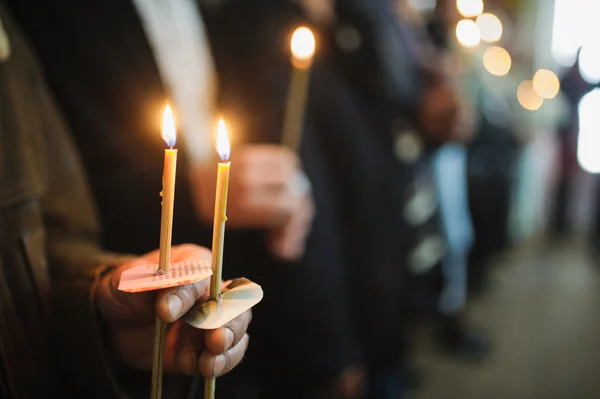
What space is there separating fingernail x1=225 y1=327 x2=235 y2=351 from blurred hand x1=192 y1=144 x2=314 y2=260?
295 mm

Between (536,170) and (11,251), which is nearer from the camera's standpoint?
(11,251)

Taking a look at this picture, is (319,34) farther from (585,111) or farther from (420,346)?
(585,111)

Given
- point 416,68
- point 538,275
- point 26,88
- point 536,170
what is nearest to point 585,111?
point 536,170

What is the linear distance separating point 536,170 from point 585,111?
0.67m

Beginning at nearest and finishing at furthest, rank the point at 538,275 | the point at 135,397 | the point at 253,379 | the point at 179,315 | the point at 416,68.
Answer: the point at 179,315
the point at 135,397
the point at 253,379
the point at 416,68
the point at 538,275

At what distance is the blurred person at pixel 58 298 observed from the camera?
30 centimetres

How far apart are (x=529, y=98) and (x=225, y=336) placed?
2667mm

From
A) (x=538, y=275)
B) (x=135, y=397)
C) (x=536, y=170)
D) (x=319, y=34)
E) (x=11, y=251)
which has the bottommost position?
(x=538, y=275)

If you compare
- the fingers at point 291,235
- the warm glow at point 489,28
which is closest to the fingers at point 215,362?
the fingers at point 291,235

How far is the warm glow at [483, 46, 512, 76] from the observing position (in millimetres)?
2174

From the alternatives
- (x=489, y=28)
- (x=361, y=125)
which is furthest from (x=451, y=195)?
(x=489, y=28)

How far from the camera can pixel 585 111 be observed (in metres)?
2.52

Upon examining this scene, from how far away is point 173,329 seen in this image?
1.05 ft

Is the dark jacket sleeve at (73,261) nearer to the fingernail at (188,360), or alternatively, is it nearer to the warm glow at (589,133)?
the fingernail at (188,360)
